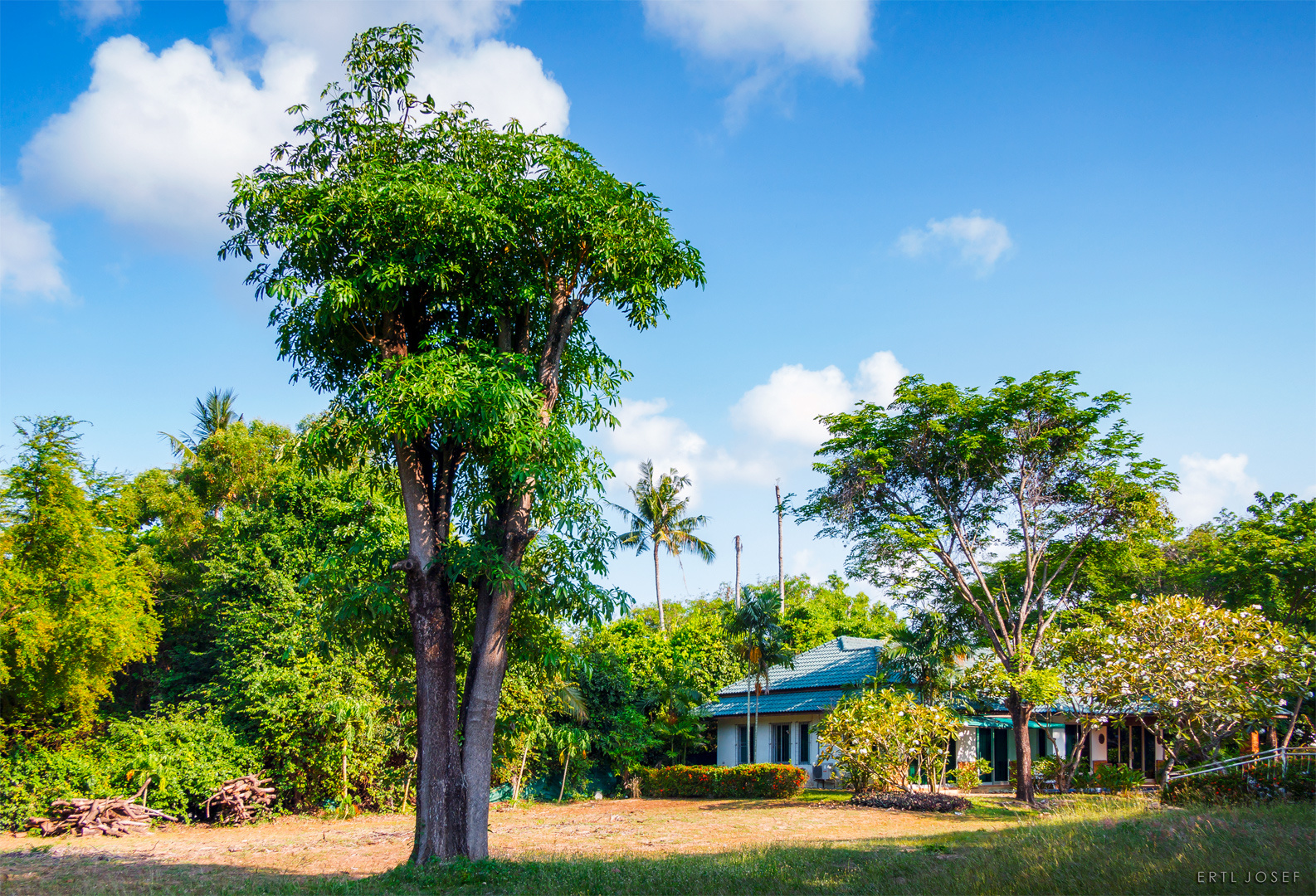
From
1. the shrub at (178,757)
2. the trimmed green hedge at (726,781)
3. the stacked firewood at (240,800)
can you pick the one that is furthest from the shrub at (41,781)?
the trimmed green hedge at (726,781)

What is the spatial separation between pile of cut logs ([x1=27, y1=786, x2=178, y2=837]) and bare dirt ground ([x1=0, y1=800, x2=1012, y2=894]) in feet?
1.62

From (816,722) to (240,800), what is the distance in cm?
1796

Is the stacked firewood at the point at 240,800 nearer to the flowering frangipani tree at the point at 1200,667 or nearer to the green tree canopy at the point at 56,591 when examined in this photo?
the green tree canopy at the point at 56,591

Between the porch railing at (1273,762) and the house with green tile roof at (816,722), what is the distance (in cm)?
1156

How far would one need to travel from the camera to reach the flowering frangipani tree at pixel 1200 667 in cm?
1838

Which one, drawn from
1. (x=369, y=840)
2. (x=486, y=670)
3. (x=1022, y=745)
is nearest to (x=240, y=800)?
(x=369, y=840)

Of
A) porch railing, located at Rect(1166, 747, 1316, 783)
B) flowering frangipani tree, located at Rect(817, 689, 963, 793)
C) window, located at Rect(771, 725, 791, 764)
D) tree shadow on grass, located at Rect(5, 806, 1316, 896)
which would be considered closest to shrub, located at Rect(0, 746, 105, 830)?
tree shadow on grass, located at Rect(5, 806, 1316, 896)

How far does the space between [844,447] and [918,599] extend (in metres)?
5.48

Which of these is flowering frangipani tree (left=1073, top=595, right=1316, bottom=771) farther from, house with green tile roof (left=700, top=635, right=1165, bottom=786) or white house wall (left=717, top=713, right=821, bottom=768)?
white house wall (left=717, top=713, right=821, bottom=768)

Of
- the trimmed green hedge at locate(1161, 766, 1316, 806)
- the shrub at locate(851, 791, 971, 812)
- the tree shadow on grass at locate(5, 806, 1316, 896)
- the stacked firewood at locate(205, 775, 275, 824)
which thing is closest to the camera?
the tree shadow on grass at locate(5, 806, 1316, 896)

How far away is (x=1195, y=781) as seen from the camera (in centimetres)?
1417

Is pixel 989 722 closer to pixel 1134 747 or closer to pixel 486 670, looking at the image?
pixel 1134 747

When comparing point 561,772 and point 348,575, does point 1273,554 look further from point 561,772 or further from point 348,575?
point 348,575

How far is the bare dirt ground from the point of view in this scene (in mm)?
12133
